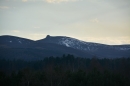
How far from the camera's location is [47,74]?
4775cm

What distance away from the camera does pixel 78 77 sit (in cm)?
4547

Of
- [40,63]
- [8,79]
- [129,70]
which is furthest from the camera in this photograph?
[40,63]

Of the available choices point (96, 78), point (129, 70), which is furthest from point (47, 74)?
point (129, 70)

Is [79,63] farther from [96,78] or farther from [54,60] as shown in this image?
[96,78]

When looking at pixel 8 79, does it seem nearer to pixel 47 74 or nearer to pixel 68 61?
pixel 47 74

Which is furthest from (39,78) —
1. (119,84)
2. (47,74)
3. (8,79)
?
(119,84)

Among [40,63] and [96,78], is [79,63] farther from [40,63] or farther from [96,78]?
[96,78]

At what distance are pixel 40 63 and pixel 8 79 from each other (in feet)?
188

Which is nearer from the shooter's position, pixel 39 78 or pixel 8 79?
pixel 8 79

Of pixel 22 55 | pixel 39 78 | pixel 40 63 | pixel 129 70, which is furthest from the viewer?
pixel 22 55

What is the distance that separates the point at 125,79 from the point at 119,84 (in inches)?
61.8

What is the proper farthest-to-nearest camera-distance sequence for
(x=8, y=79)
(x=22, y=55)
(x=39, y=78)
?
(x=22, y=55) → (x=39, y=78) → (x=8, y=79)

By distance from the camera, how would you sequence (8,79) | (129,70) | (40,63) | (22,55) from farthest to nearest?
(22,55) → (40,63) → (129,70) → (8,79)

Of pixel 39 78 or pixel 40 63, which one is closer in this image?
pixel 39 78
